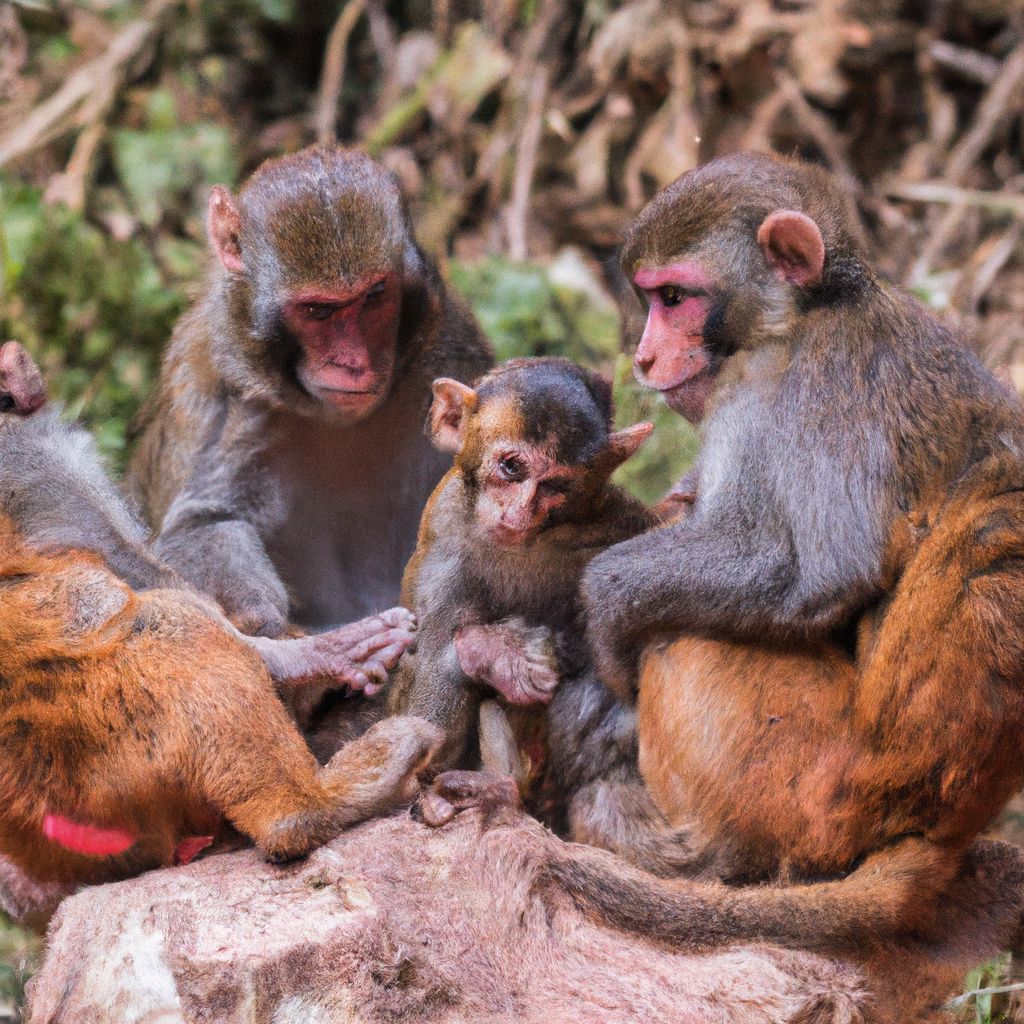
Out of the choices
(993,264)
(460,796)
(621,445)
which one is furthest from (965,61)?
(460,796)

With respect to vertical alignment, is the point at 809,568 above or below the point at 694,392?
below

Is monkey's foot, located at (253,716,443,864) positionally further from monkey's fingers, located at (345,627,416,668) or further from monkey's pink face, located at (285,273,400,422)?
monkey's pink face, located at (285,273,400,422)

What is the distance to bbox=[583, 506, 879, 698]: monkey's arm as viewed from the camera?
16.5 ft

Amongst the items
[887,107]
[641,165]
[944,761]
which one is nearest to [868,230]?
[887,107]

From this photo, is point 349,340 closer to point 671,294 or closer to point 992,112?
point 671,294

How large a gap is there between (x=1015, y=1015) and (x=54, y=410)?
4.35 m

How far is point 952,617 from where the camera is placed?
4754mm

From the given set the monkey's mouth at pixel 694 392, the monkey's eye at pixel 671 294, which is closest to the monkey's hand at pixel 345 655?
the monkey's mouth at pixel 694 392

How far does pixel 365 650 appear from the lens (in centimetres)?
582

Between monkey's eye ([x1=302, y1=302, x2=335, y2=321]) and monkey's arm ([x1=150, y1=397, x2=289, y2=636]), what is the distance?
759 millimetres

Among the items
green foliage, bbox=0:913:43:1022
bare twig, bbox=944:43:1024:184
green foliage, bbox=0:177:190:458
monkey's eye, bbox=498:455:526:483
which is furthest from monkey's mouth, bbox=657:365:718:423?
bare twig, bbox=944:43:1024:184

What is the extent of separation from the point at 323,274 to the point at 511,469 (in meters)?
1.23

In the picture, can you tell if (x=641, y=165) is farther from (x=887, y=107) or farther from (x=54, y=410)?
(x=54, y=410)

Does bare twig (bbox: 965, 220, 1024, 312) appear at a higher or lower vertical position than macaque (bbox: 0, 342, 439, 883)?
lower
